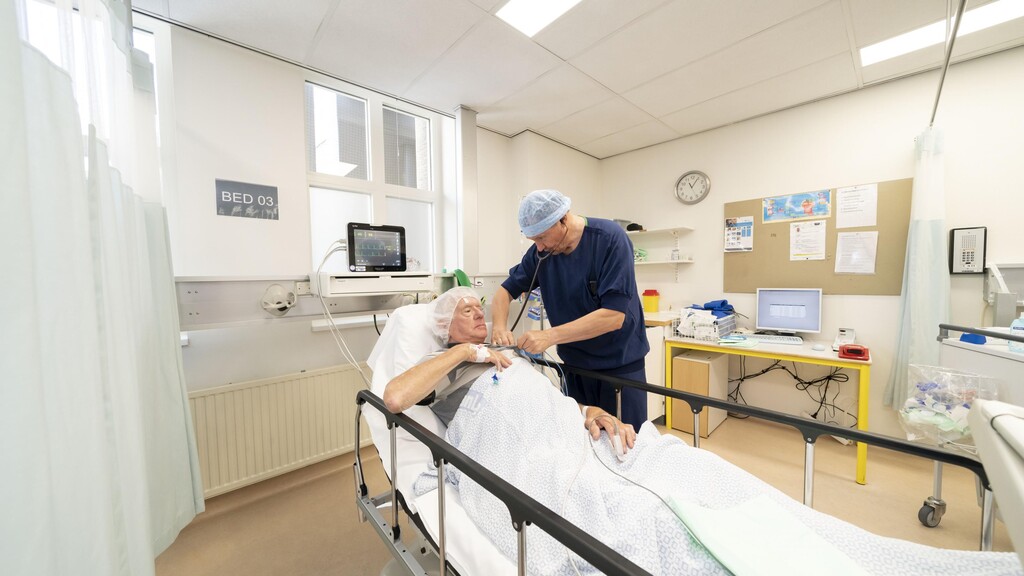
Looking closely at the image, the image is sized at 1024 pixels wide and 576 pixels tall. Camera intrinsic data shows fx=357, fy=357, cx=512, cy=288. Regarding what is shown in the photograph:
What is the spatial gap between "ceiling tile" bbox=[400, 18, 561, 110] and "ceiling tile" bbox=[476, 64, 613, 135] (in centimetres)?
9

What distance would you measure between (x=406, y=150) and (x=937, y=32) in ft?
10.7

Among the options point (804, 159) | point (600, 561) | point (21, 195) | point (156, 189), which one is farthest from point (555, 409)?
point (804, 159)

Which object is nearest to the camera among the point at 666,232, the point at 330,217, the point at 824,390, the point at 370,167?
the point at 330,217

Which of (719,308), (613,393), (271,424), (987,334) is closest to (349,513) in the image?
(271,424)

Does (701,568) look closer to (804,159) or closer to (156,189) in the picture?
(156,189)

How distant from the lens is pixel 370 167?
2520 millimetres

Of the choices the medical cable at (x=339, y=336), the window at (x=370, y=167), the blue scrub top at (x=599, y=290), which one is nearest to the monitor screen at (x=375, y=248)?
the medical cable at (x=339, y=336)

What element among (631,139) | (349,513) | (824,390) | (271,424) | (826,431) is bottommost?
(349,513)

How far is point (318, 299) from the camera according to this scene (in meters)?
2.04

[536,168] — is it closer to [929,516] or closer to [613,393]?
[613,393]

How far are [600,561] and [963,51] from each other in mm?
3517

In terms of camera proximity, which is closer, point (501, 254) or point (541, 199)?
point (541, 199)

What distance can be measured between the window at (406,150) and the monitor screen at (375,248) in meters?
0.78

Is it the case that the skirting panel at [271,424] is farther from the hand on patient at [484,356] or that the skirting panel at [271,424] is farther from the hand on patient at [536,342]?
the hand on patient at [536,342]
